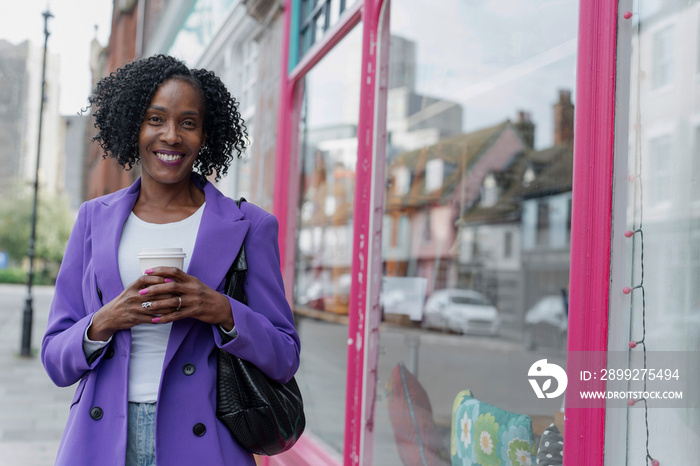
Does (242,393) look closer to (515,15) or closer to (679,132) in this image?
(679,132)

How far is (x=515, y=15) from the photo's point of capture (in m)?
7.85

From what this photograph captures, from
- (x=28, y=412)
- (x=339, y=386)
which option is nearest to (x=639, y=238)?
(x=339, y=386)

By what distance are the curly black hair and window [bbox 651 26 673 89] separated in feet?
3.60

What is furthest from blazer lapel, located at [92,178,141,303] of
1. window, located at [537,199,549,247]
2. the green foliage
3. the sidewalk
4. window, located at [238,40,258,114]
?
the green foliage

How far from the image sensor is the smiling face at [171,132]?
1.82 m

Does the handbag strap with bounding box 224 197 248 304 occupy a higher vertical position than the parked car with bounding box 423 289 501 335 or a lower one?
higher

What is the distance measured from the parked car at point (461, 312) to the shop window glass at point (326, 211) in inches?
106

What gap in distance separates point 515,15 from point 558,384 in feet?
20.8

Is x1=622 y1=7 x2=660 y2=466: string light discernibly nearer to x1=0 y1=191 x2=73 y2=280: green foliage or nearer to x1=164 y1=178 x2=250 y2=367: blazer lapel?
x1=164 y1=178 x2=250 y2=367: blazer lapel

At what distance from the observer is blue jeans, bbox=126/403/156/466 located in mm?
1700

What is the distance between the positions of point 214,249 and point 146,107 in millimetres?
414

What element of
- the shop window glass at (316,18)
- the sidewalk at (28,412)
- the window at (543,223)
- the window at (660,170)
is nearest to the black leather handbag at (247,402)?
the window at (660,170)

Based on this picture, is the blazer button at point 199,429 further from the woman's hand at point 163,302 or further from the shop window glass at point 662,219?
the shop window glass at point 662,219

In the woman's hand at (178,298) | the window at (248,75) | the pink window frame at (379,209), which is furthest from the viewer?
the window at (248,75)
